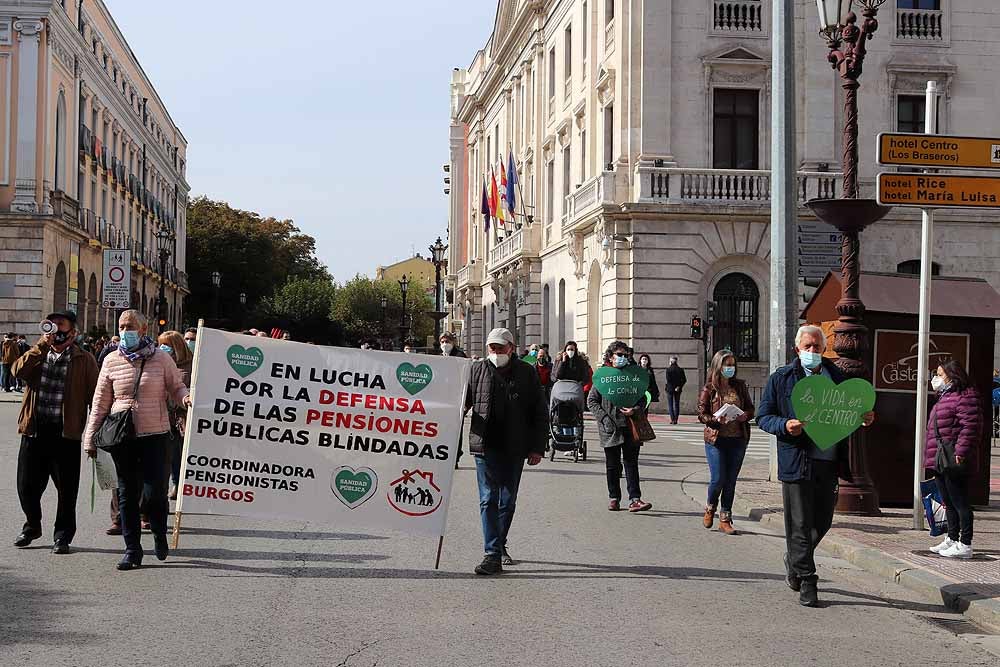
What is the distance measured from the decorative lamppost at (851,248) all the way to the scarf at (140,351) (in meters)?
6.39

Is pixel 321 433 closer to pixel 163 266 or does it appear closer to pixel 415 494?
pixel 415 494

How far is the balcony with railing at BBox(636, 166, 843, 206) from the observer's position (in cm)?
3209

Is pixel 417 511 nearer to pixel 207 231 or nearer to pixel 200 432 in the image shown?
pixel 200 432

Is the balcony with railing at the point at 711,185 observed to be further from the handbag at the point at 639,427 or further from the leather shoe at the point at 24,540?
the leather shoe at the point at 24,540

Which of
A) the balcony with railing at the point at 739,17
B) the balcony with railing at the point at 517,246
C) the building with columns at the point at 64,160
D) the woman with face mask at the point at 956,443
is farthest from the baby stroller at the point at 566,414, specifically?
the building with columns at the point at 64,160

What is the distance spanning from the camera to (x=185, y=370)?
39.2 feet

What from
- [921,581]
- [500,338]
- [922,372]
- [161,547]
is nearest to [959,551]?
[921,581]

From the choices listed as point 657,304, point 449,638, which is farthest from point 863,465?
point 657,304

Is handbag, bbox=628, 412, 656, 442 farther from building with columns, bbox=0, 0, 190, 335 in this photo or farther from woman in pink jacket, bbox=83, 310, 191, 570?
building with columns, bbox=0, 0, 190, 335

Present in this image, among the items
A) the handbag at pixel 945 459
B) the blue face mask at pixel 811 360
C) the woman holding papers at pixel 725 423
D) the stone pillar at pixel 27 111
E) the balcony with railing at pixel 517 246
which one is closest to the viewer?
the blue face mask at pixel 811 360

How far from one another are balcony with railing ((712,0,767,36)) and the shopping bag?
24.5 meters

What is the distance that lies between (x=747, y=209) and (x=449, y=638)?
2673 centimetres

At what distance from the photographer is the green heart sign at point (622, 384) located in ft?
41.9

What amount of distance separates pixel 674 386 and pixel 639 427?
679 inches
